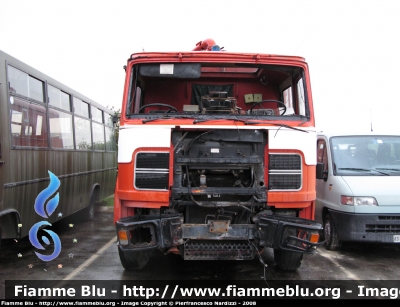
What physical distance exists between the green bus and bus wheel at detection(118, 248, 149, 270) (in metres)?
1.69

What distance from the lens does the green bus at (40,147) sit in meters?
6.35

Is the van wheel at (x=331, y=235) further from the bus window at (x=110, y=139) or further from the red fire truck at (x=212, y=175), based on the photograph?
the bus window at (x=110, y=139)

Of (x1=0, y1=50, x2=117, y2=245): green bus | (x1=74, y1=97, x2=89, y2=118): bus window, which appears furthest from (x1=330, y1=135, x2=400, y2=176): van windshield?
(x1=74, y1=97, x2=89, y2=118): bus window

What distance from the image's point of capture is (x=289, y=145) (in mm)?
5496

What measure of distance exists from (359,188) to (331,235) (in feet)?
3.40

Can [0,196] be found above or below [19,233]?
above

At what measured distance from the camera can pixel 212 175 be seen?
568 cm

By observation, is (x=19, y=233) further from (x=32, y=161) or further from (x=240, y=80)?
(x=240, y=80)

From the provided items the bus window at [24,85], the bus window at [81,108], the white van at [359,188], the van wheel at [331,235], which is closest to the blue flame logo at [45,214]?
the bus window at [24,85]

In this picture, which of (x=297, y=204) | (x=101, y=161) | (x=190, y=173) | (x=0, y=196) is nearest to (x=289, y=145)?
(x=297, y=204)

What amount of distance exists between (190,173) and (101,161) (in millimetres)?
7250

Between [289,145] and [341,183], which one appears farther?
[341,183]

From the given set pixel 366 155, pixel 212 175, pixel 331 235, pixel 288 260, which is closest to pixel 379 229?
pixel 331 235

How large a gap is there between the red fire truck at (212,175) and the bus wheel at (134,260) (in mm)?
38
